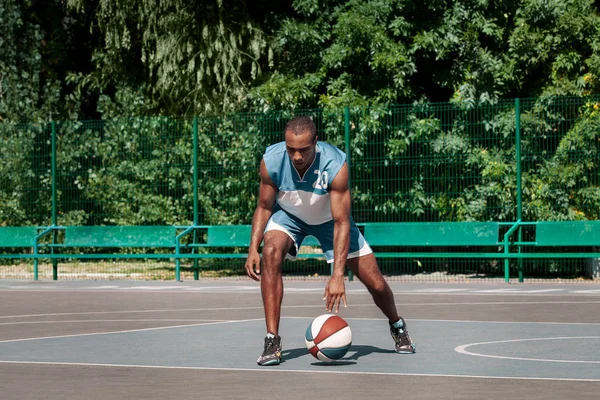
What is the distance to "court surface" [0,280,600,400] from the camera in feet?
27.2

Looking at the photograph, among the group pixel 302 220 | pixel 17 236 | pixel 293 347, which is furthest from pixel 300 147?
pixel 17 236

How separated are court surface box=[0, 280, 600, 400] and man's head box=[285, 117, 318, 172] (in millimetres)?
1526

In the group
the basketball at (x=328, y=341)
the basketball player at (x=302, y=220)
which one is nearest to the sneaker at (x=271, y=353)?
the basketball player at (x=302, y=220)

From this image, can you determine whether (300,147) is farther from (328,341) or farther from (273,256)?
(328,341)

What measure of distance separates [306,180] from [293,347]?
1.87 meters

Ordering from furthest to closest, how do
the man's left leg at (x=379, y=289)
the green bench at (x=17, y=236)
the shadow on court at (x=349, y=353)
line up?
the green bench at (x=17, y=236), the man's left leg at (x=379, y=289), the shadow on court at (x=349, y=353)

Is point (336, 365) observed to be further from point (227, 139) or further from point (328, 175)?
point (227, 139)

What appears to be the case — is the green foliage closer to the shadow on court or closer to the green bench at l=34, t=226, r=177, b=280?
the green bench at l=34, t=226, r=177, b=280

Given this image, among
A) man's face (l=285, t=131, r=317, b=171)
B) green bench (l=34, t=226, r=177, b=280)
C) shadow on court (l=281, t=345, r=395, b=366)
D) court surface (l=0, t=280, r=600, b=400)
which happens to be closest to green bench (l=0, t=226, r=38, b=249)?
green bench (l=34, t=226, r=177, b=280)

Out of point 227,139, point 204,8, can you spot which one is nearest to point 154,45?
point 204,8

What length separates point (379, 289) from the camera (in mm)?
10016

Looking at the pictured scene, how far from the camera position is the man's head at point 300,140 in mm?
9453

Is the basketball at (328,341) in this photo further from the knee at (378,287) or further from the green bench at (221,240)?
the green bench at (221,240)

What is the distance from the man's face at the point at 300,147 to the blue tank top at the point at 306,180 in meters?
0.14
